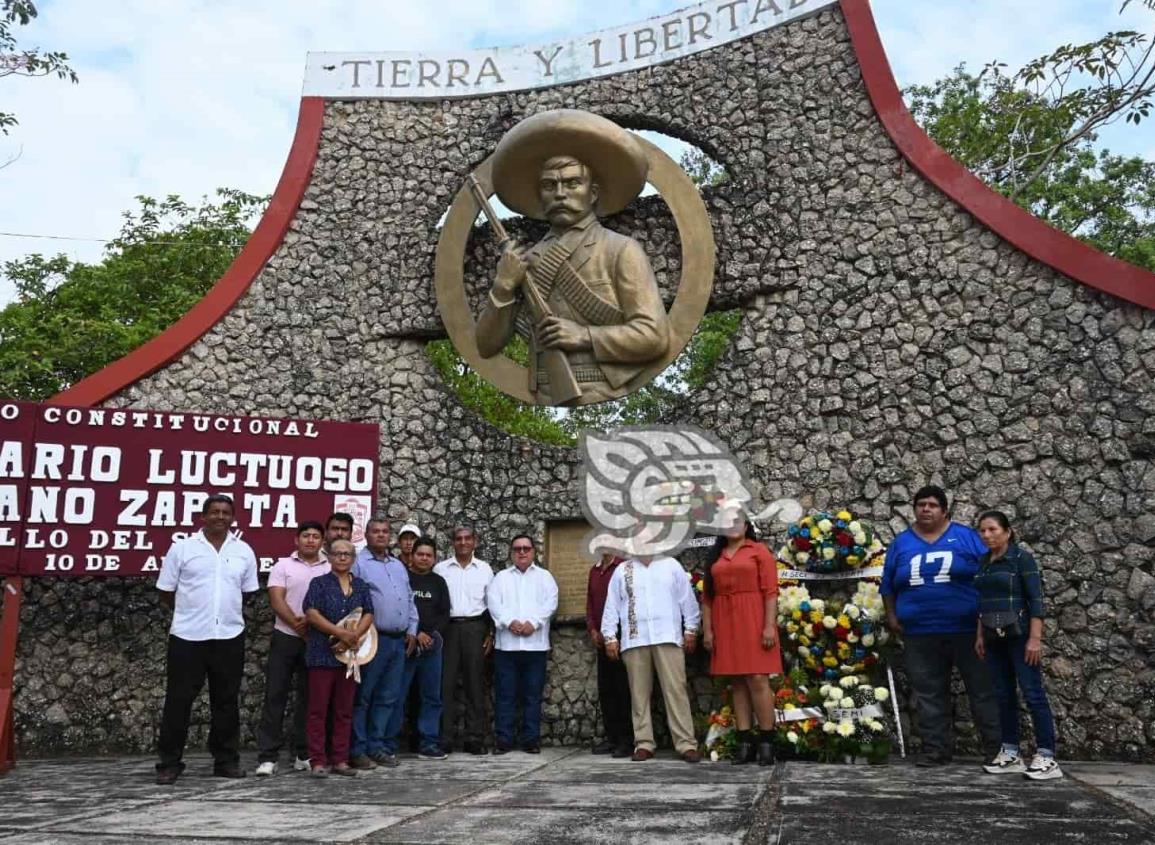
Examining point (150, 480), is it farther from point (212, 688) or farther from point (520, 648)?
point (520, 648)

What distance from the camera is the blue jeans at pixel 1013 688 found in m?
5.25

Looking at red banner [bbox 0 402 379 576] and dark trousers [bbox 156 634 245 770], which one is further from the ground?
red banner [bbox 0 402 379 576]

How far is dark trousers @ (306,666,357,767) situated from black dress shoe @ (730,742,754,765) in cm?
216

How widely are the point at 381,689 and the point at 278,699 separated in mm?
600

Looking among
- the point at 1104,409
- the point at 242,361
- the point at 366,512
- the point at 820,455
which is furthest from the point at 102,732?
the point at 1104,409

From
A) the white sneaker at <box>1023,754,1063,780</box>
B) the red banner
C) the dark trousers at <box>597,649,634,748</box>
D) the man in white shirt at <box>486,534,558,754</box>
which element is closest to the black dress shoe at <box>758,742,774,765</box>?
the dark trousers at <box>597,649,634,748</box>

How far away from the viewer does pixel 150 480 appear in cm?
726

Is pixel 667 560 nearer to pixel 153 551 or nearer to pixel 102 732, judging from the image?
pixel 153 551

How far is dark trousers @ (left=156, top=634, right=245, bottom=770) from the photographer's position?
18.2ft

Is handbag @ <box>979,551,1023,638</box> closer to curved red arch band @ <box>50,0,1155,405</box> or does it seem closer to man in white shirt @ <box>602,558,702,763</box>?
man in white shirt @ <box>602,558,702,763</box>

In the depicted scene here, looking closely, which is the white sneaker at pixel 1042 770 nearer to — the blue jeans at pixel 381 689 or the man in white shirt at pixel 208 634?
the blue jeans at pixel 381 689

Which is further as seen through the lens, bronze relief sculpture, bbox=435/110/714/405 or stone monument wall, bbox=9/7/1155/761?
bronze relief sculpture, bbox=435/110/714/405

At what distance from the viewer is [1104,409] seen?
6719mm

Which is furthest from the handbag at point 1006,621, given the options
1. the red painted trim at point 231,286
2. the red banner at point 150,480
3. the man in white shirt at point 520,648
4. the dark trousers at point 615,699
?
the red painted trim at point 231,286
